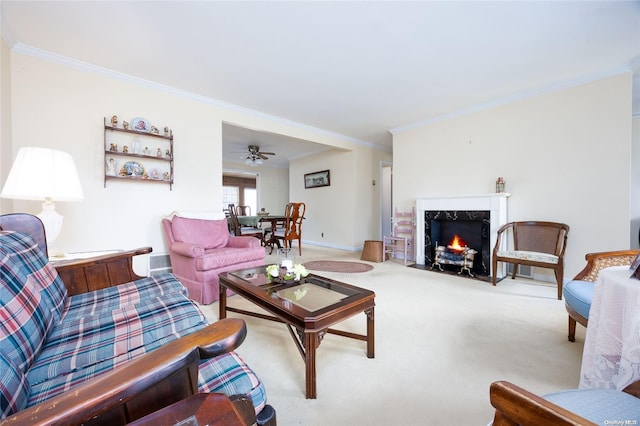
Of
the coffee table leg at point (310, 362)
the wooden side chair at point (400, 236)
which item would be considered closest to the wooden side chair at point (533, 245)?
the wooden side chair at point (400, 236)

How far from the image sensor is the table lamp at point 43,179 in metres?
1.52

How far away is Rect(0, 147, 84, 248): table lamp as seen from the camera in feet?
4.98

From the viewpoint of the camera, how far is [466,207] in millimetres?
3588

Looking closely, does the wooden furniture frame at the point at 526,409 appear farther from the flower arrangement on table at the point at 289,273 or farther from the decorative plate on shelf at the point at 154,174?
the decorative plate on shelf at the point at 154,174

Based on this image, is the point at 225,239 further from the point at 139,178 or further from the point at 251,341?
the point at 251,341

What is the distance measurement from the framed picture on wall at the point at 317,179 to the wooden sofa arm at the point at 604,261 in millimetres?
4600

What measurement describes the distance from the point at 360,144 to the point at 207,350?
17.5ft

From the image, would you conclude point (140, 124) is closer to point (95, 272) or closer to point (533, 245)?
point (95, 272)

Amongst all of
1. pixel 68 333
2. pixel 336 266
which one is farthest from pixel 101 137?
pixel 336 266

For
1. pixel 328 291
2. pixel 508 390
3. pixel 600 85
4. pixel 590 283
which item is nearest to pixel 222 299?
pixel 328 291

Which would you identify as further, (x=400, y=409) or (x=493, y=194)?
(x=493, y=194)

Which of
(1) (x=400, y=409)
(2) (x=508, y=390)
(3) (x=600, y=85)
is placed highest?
(3) (x=600, y=85)

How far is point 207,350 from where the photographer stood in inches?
22.6

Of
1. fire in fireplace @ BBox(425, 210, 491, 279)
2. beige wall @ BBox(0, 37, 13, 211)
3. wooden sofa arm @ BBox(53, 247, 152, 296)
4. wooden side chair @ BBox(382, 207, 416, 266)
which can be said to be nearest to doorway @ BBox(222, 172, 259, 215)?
wooden side chair @ BBox(382, 207, 416, 266)
